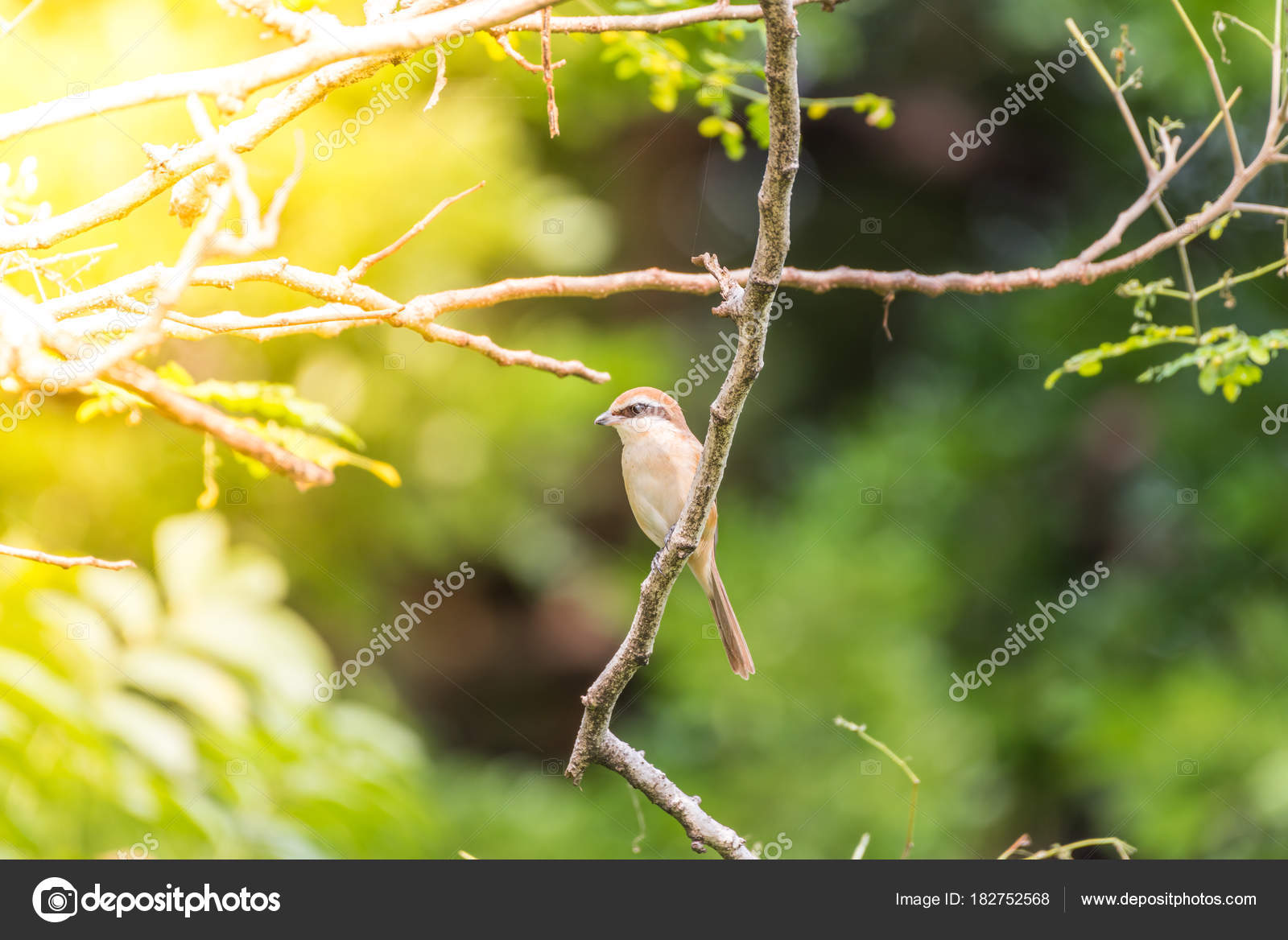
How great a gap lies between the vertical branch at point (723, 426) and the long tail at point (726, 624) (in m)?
1.03

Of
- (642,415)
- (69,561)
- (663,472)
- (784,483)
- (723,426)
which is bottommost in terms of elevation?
(69,561)

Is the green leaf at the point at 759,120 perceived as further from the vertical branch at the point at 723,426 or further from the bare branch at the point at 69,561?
the bare branch at the point at 69,561

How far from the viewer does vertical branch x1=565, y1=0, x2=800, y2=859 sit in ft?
3.95

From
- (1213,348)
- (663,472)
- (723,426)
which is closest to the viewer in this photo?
(723,426)

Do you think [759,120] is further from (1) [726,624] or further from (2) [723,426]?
(2) [723,426]

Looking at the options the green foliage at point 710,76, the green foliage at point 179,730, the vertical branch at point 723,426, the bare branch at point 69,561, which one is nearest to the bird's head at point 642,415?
the green foliage at point 710,76

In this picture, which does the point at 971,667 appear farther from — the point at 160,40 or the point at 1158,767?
the point at 160,40

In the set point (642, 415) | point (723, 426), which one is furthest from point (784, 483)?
point (723, 426)

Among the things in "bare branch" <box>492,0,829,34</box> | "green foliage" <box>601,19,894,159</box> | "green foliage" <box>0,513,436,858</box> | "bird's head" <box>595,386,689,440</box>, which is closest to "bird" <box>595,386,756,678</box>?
"bird's head" <box>595,386,689,440</box>

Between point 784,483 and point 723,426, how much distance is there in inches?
212

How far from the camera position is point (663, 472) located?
295 cm

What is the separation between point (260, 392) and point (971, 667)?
5294 millimetres

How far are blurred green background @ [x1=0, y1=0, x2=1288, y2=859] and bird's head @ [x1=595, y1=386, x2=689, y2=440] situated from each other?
3.53 ft

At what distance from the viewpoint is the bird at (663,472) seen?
2.93m
